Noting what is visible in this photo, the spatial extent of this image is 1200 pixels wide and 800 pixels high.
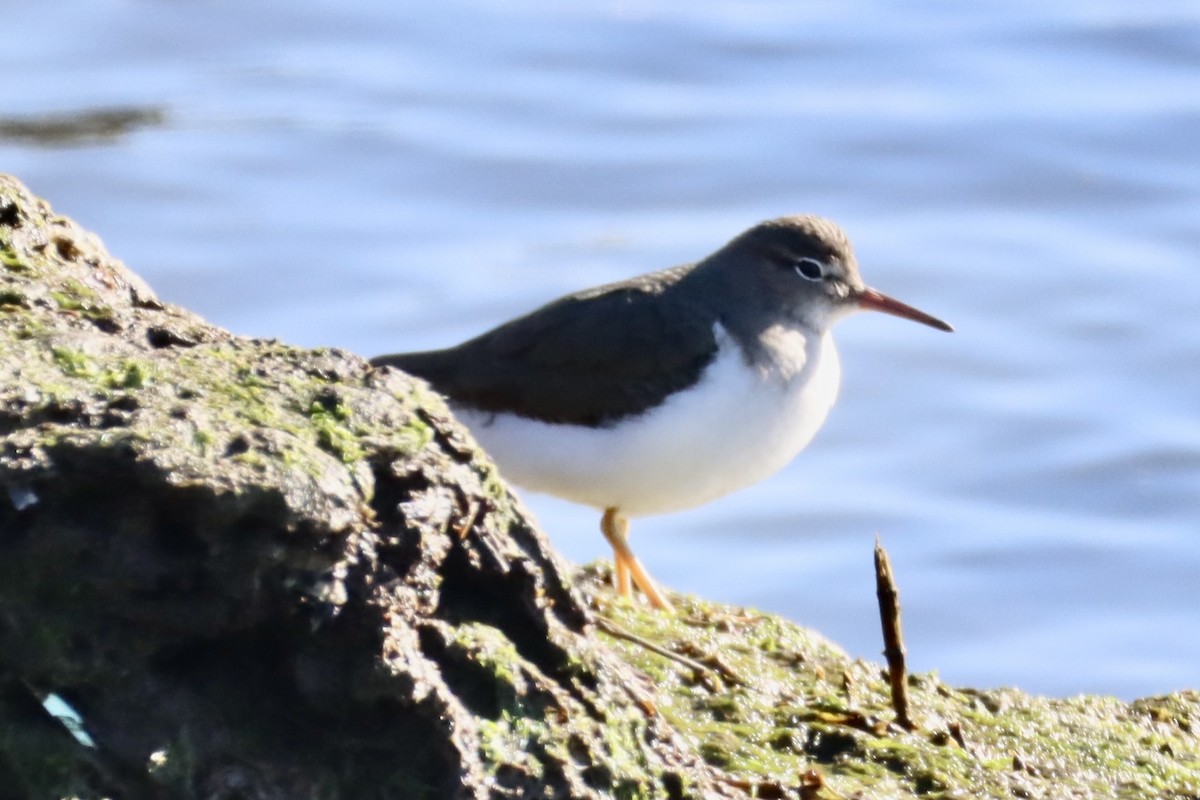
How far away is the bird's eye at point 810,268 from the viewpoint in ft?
22.5

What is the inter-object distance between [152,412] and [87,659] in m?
0.44

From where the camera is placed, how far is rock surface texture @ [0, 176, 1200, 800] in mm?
2848

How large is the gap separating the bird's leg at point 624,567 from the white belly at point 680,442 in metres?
0.05

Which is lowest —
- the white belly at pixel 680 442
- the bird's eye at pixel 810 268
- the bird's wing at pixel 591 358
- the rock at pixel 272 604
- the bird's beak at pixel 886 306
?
the rock at pixel 272 604

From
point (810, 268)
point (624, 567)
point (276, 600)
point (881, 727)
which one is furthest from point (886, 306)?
point (276, 600)

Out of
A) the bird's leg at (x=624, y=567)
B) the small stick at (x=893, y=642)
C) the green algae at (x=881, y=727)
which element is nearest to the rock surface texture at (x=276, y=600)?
the green algae at (x=881, y=727)

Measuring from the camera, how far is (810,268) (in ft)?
22.6

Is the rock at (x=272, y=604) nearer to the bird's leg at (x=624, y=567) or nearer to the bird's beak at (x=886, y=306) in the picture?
the bird's leg at (x=624, y=567)

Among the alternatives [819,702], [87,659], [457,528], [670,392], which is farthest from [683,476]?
[87,659]

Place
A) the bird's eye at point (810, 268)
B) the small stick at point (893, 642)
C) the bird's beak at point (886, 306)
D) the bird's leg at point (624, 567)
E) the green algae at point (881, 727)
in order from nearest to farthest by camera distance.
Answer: the green algae at point (881, 727), the small stick at point (893, 642), the bird's leg at point (624, 567), the bird's eye at point (810, 268), the bird's beak at point (886, 306)

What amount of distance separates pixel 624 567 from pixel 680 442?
482mm

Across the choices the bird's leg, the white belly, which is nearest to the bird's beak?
the white belly

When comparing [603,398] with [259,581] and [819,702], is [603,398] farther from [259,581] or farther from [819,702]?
[259,581]

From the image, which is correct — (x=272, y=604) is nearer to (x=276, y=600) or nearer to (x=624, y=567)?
(x=276, y=600)
